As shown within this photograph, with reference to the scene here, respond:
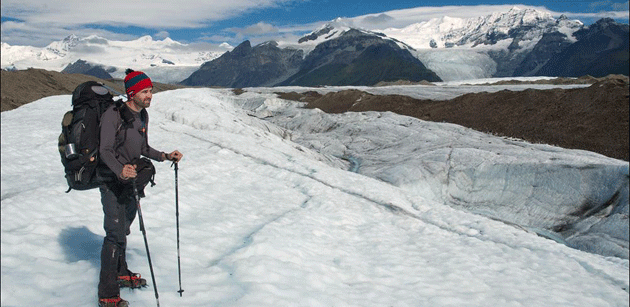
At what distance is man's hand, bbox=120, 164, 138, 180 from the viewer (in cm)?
523

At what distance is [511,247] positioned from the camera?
12781mm

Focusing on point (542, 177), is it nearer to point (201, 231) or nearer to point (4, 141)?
point (201, 231)

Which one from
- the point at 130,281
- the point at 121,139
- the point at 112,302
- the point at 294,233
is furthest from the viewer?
the point at 294,233

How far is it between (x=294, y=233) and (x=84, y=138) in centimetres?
664

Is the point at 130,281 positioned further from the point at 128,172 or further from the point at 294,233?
the point at 294,233

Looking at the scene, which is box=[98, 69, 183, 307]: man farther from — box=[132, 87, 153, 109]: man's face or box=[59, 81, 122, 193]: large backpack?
box=[59, 81, 122, 193]: large backpack

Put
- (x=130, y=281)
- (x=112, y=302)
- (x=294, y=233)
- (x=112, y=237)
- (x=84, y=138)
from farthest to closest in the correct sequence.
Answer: (x=294, y=233) → (x=130, y=281) → (x=112, y=237) → (x=112, y=302) → (x=84, y=138)

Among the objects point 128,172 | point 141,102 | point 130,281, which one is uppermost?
point 141,102

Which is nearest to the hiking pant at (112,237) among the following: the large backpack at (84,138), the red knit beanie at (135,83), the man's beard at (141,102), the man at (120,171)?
the man at (120,171)

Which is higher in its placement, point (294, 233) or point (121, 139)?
point (121, 139)

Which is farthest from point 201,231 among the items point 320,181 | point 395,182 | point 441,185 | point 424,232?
point 441,185

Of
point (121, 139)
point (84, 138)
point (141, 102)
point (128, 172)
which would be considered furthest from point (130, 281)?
point (141, 102)

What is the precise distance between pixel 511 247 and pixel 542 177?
13.4 metres

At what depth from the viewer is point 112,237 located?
5551 millimetres
